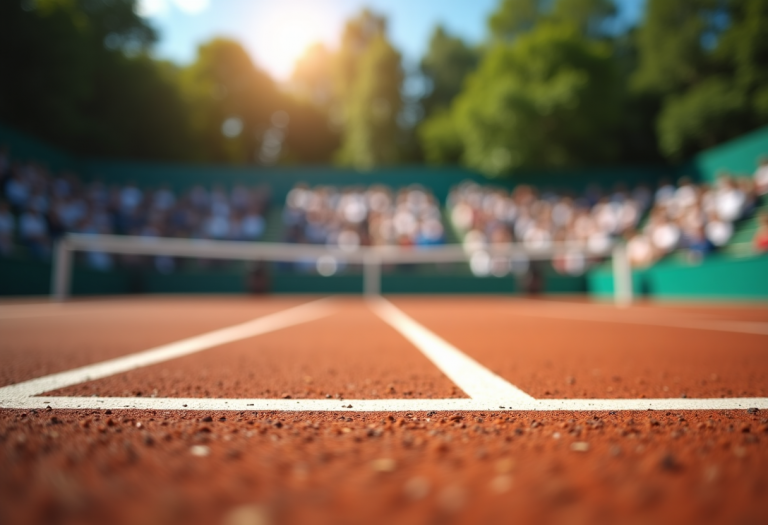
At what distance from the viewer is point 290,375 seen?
172 cm

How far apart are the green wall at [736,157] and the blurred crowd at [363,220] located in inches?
357

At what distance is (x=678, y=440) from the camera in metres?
0.88

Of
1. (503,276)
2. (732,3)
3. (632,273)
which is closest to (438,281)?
(503,276)

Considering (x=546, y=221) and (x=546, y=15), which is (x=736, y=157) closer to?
(x=546, y=221)

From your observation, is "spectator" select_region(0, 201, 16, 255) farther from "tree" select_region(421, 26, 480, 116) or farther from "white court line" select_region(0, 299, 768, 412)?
"tree" select_region(421, 26, 480, 116)

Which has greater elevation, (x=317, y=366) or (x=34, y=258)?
(x=34, y=258)

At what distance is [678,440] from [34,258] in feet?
38.1

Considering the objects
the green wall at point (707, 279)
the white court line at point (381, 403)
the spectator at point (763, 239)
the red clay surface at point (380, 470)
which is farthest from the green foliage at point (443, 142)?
the red clay surface at point (380, 470)

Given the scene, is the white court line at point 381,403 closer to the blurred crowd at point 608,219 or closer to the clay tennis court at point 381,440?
the clay tennis court at point 381,440

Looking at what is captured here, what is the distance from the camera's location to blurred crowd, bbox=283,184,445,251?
13.0m

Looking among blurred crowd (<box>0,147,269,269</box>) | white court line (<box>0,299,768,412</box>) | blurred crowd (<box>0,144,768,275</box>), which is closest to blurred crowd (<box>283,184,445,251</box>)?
blurred crowd (<box>0,144,768,275</box>)

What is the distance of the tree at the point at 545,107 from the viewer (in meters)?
18.2

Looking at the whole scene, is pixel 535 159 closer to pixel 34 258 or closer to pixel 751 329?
pixel 751 329

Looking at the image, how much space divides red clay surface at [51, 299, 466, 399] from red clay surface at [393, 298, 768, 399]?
378 mm
